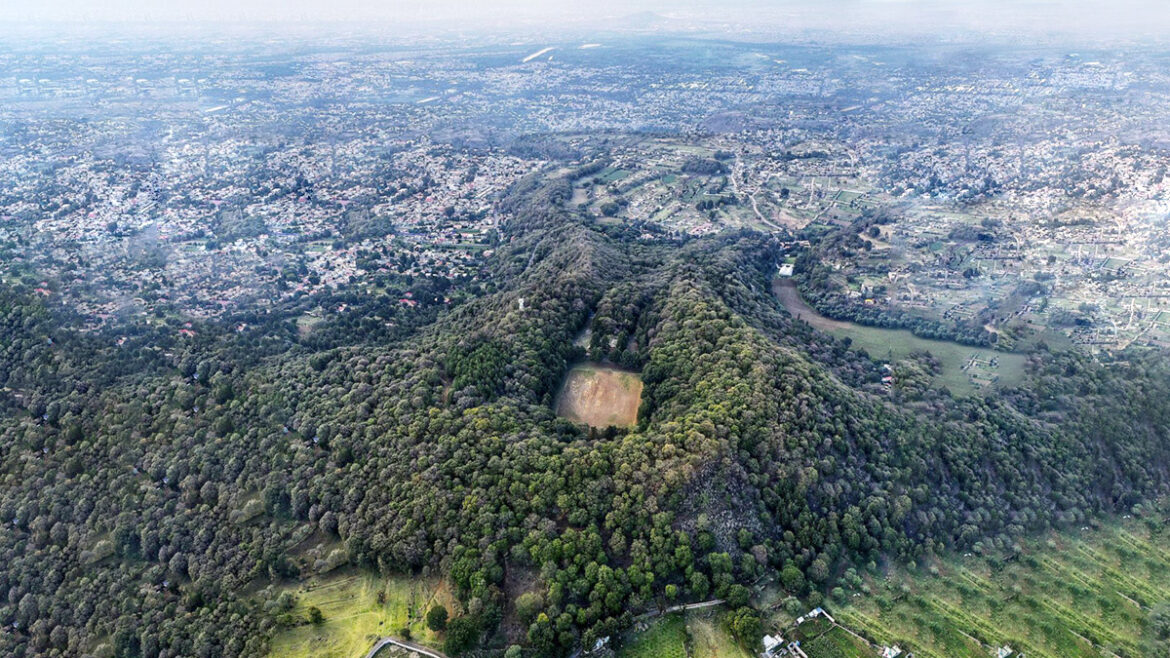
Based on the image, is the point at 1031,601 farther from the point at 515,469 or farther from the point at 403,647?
the point at 403,647

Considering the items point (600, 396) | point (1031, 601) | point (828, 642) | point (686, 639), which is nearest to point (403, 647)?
point (686, 639)

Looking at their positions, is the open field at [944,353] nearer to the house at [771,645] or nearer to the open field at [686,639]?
the house at [771,645]

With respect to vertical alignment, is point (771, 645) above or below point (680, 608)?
below

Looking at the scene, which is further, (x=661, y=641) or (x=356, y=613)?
(x=356, y=613)

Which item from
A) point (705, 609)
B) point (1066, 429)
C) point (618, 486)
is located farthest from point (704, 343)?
point (1066, 429)

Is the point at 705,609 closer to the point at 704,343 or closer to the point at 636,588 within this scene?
the point at 636,588

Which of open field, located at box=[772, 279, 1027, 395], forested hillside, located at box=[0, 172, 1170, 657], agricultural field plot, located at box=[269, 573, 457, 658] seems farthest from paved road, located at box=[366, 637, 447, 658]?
open field, located at box=[772, 279, 1027, 395]
